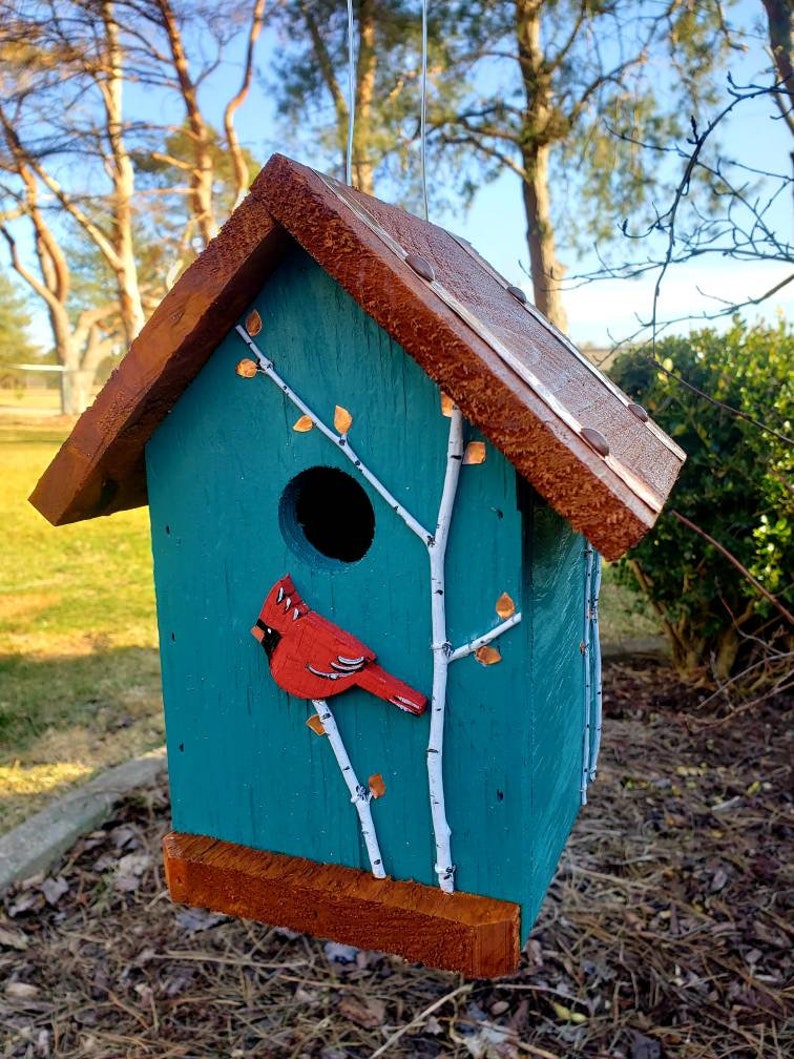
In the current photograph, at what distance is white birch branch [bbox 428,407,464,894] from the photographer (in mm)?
1000

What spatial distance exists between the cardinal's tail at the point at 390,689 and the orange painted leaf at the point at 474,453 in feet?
1.01

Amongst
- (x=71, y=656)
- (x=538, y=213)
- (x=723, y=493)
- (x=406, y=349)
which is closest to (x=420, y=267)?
(x=406, y=349)

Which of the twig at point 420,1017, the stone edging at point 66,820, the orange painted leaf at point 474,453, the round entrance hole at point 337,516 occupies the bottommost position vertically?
the twig at point 420,1017

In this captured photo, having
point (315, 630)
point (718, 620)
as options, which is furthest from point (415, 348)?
point (718, 620)

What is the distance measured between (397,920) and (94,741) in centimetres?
296

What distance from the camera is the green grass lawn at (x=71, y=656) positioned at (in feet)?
11.5

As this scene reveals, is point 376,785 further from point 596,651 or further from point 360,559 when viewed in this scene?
point 596,651

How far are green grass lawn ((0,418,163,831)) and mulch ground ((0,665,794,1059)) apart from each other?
0.76m

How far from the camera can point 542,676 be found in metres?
1.14

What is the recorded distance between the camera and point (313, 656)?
111 cm

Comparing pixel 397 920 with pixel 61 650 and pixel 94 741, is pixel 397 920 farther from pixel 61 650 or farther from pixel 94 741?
pixel 61 650

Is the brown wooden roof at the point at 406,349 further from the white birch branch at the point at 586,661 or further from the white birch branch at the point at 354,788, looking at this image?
the white birch branch at the point at 354,788

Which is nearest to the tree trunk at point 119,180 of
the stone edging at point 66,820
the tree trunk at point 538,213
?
the tree trunk at point 538,213

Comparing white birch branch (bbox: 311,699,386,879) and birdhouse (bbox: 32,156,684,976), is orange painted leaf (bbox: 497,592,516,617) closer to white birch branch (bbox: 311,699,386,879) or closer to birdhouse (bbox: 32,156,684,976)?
birdhouse (bbox: 32,156,684,976)
